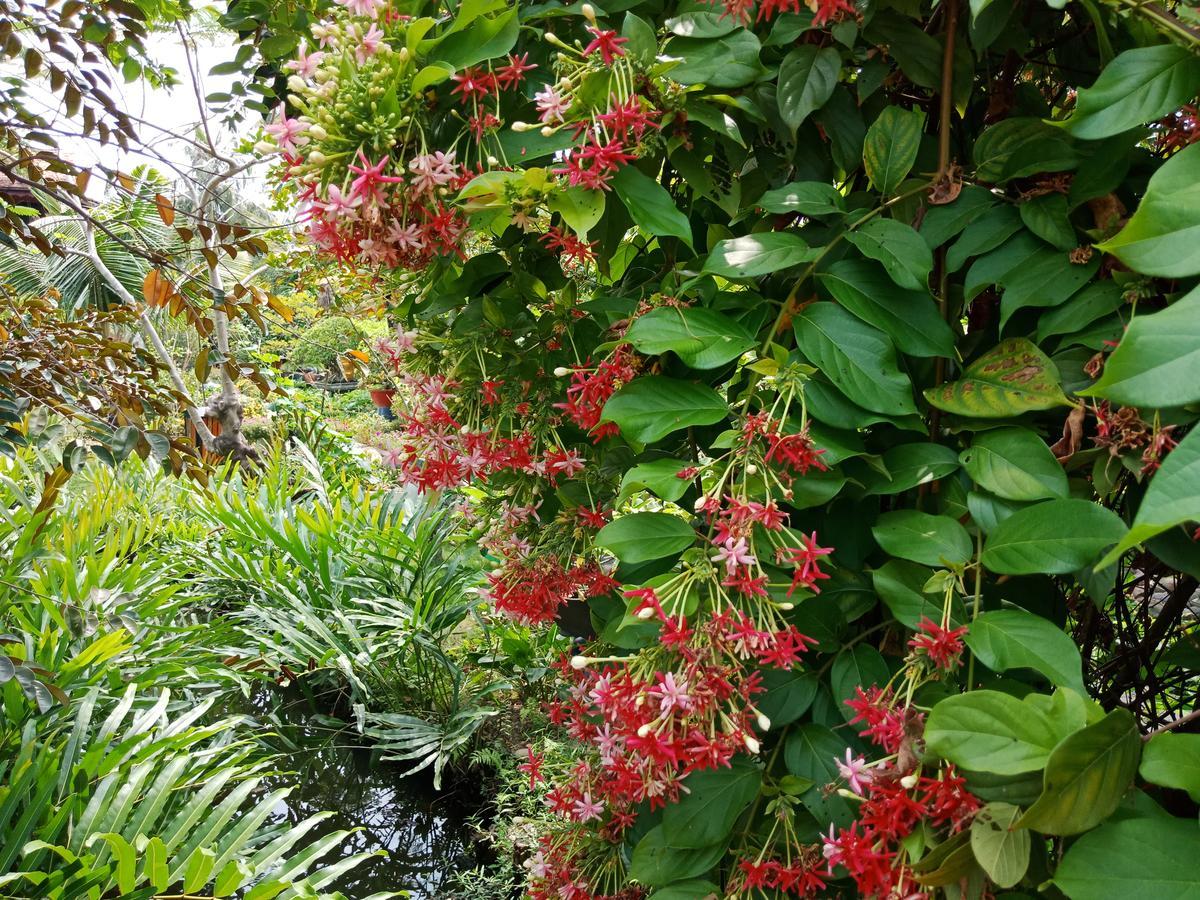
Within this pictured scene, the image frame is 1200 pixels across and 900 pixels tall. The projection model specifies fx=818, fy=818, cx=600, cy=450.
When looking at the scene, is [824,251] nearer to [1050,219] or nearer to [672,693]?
[1050,219]

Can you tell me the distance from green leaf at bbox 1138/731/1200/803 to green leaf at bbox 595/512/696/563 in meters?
0.27

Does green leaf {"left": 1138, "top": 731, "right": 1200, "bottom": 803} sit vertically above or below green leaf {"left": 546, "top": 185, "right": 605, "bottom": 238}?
below

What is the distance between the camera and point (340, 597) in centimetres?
248

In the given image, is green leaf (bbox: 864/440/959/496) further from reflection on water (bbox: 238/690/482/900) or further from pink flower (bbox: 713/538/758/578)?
reflection on water (bbox: 238/690/482/900)

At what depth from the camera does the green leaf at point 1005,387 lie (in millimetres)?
484

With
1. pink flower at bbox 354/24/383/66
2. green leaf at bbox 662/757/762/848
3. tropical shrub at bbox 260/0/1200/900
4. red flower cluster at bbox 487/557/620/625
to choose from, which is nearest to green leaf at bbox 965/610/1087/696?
tropical shrub at bbox 260/0/1200/900

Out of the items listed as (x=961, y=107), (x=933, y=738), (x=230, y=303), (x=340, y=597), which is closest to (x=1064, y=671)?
(x=933, y=738)

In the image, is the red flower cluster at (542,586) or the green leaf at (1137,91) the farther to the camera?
the red flower cluster at (542,586)

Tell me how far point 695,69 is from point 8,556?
196 cm

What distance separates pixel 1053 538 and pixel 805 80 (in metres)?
0.34

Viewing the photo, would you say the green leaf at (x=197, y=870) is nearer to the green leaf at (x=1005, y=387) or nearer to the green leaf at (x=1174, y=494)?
the green leaf at (x=1005, y=387)

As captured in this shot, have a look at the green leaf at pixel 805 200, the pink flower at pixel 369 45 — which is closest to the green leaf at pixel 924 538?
the green leaf at pixel 805 200

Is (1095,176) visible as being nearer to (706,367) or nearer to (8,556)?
(706,367)

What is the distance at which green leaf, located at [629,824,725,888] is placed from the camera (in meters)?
0.58
